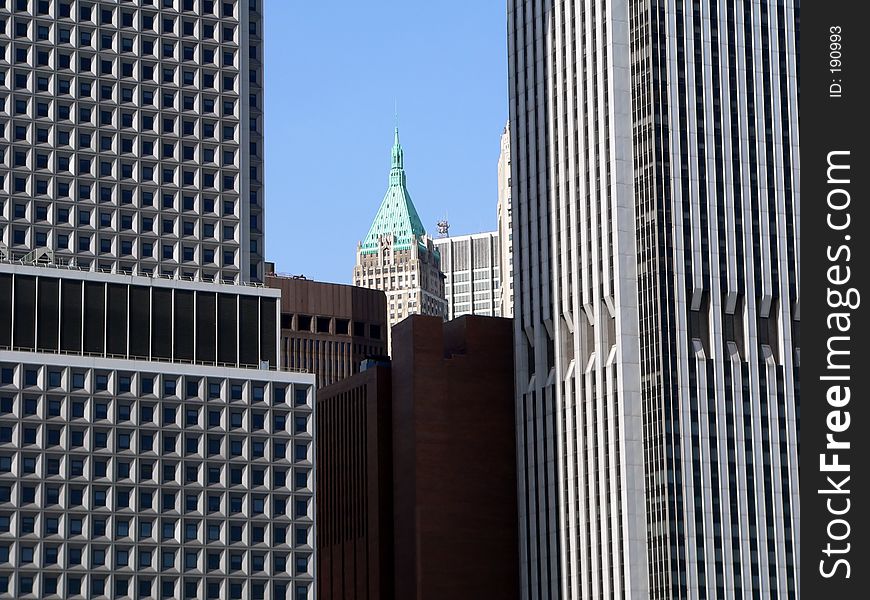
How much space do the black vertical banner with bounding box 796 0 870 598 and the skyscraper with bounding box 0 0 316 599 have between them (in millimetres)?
151554

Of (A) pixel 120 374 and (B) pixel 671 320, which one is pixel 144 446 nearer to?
(A) pixel 120 374

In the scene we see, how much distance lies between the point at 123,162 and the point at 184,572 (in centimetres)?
5100

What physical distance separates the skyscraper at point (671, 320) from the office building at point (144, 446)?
30.8 m

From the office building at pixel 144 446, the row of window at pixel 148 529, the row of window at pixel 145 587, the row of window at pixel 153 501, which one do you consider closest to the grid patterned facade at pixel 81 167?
the office building at pixel 144 446

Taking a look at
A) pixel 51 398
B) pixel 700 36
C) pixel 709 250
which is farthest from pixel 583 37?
pixel 51 398

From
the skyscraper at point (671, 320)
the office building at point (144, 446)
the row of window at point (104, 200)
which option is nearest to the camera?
the office building at point (144, 446)

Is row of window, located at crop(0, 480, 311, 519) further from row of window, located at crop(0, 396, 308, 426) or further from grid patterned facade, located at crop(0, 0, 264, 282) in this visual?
grid patterned facade, located at crop(0, 0, 264, 282)

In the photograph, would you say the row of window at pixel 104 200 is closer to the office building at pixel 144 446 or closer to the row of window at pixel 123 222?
Result: the row of window at pixel 123 222

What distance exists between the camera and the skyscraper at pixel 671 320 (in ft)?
594

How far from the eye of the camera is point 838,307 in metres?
26.7

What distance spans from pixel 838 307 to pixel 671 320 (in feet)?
526

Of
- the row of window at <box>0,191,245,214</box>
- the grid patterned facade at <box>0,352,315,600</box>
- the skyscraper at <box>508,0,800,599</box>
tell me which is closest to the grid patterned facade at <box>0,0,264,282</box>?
the row of window at <box>0,191,245,214</box>

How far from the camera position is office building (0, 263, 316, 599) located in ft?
566

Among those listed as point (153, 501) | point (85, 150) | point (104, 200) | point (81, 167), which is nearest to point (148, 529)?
point (153, 501)
